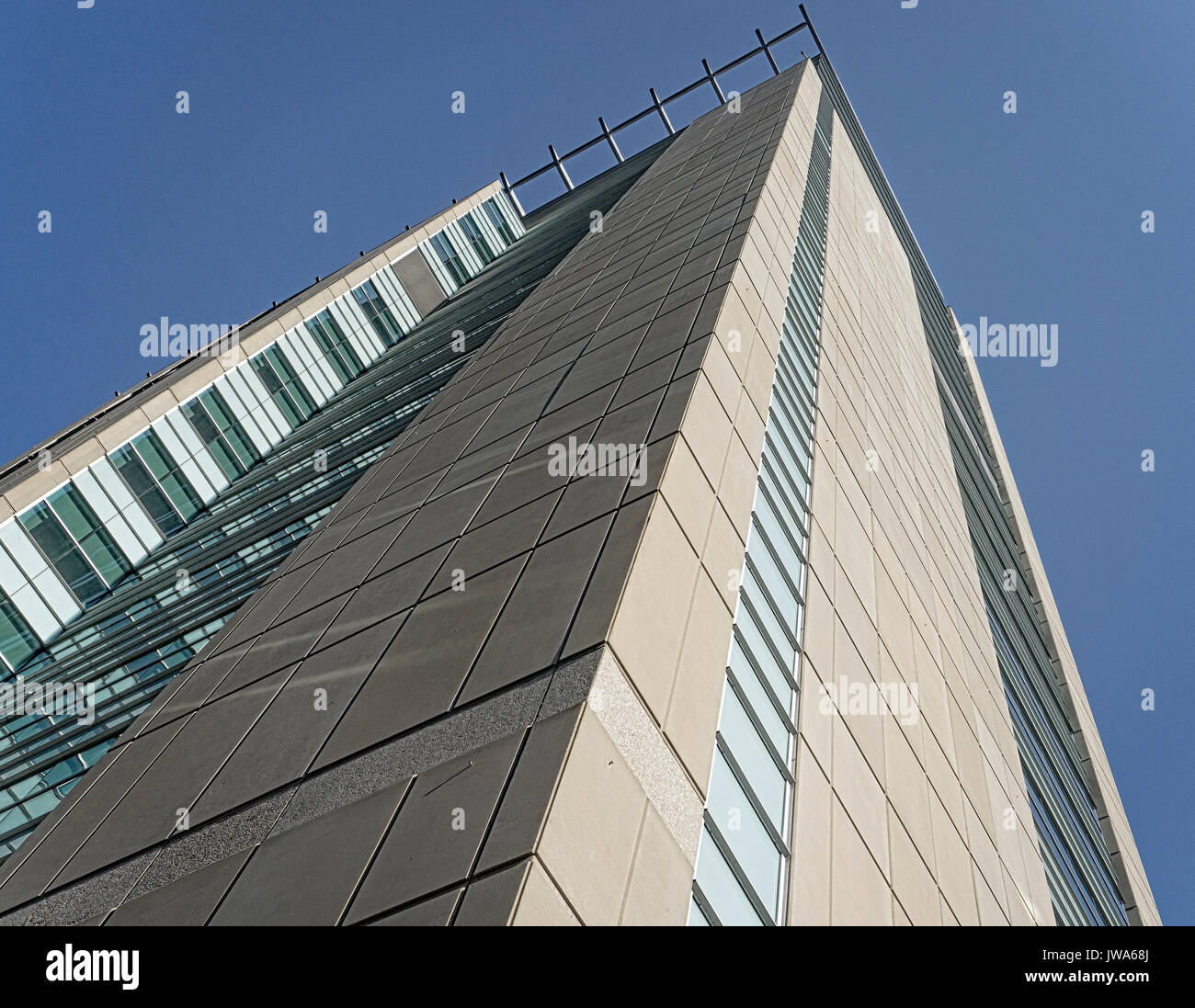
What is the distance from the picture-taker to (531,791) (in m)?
7.47

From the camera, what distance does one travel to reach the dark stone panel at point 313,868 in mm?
7688

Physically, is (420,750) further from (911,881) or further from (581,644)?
(911,881)

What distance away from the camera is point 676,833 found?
8.20 m

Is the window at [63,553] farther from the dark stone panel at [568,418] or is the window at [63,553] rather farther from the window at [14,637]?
the dark stone panel at [568,418]

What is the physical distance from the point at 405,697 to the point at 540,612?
1343 millimetres

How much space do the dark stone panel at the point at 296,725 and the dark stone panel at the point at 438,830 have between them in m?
1.93

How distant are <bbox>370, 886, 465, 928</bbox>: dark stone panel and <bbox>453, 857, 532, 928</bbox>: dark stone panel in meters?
0.08

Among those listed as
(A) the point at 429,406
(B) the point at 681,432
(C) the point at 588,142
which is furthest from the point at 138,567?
(C) the point at 588,142

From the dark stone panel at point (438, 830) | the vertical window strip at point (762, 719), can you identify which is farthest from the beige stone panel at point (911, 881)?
the dark stone panel at point (438, 830)

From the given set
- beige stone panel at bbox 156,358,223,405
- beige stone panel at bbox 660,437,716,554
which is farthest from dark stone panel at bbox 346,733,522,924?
beige stone panel at bbox 156,358,223,405

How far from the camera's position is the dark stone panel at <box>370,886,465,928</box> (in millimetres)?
6738

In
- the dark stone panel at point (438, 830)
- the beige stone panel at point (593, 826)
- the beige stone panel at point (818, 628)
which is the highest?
the dark stone panel at point (438, 830)

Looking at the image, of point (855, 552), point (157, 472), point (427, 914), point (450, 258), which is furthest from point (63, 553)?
point (450, 258)

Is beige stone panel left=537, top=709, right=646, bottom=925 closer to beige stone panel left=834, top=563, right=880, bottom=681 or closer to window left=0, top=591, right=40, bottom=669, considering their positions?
beige stone panel left=834, top=563, right=880, bottom=681
